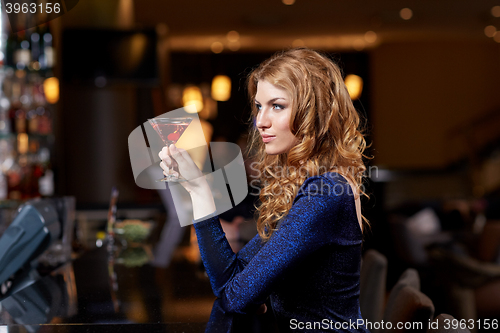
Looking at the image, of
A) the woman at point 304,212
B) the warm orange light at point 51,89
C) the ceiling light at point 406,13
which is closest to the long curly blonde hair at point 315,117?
the woman at point 304,212

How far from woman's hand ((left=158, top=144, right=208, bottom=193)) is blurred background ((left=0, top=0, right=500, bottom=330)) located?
1.04 feet

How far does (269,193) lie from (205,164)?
1.89m

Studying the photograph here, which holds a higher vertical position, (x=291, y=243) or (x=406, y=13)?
(x=406, y=13)

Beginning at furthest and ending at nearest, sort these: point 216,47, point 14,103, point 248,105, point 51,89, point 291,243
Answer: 1. point 216,47
2. point 51,89
3. point 14,103
4. point 248,105
5. point 291,243

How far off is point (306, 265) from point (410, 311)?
387mm

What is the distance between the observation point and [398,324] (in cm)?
132

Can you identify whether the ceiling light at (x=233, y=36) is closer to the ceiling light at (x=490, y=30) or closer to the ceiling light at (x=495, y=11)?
the ceiling light at (x=495, y=11)

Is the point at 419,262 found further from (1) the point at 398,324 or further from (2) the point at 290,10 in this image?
(2) the point at 290,10

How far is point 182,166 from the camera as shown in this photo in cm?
110

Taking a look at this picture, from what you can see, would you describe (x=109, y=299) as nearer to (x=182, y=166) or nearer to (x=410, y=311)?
(x=182, y=166)

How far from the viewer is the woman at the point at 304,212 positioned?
1031 millimetres

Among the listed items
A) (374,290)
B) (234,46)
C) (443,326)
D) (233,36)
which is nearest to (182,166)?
(443,326)

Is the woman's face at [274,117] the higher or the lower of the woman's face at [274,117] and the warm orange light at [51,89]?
the higher

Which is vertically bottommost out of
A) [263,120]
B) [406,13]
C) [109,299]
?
[109,299]
